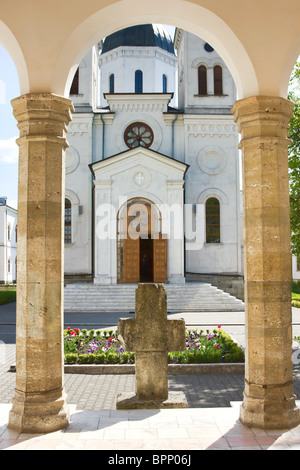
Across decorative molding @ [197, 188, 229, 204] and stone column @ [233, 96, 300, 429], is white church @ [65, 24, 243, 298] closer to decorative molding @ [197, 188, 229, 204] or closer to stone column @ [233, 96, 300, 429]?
decorative molding @ [197, 188, 229, 204]

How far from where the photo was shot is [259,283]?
5242 millimetres

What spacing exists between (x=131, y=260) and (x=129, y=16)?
57.1ft

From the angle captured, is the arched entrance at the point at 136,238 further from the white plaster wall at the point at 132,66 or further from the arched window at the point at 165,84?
the arched window at the point at 165,84

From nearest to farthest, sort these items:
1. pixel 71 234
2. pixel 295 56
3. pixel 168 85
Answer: pixel 295 56
pixel 71 234
pixel 168 85

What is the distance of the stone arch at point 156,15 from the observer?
211 inches

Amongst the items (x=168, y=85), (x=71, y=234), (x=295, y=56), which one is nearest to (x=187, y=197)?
(x=71, y=234)

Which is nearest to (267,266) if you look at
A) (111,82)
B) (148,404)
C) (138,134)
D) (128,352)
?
(148,404)

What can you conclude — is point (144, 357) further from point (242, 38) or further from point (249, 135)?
A: point (242, 38)

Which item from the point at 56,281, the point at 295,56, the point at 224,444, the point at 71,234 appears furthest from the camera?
the point at 71,234

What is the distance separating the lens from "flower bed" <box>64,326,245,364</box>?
31.4ft

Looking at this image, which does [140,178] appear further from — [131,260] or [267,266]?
[267,266]

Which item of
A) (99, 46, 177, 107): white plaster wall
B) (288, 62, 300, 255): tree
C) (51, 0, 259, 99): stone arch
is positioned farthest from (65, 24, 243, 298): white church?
(51, 0, 259, 99): stone arch

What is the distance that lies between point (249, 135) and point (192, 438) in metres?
3.56

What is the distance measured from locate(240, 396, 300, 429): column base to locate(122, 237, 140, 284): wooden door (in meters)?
17.5
